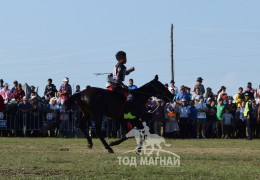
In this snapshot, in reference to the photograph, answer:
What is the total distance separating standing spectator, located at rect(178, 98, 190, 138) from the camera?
1160 inches

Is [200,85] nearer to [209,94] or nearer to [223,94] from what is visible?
[209,94]

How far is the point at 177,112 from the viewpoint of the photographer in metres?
29.6

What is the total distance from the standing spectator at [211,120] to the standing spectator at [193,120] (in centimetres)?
74

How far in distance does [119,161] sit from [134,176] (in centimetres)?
312

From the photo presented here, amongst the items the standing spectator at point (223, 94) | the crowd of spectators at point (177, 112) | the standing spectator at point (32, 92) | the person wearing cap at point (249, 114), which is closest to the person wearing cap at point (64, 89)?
the crowd of spectators at point (177, 112)

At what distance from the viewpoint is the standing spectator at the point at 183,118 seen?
96.7 ft

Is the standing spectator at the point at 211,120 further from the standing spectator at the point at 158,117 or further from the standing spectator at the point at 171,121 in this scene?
the standing spectator at the point at 158,117

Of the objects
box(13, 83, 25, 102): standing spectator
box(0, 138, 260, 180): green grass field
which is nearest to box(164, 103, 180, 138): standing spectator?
box(13, 83, 25, 102): standing spectator

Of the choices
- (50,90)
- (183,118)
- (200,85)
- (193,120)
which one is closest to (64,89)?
(50,90)

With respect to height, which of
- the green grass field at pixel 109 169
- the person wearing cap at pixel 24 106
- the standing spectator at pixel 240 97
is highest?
the standing spectator at pixel 240 97

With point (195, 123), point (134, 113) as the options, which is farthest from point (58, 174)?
point (195, 123)

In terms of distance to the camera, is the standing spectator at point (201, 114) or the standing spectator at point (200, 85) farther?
the standing spectator at point (200, 85)

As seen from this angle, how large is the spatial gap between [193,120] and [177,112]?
859mm

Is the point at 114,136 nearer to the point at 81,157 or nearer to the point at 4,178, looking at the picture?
the point at 81,157
